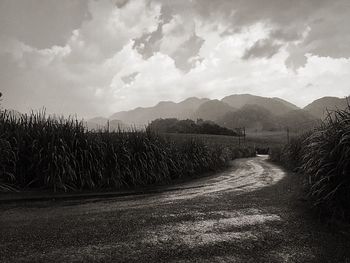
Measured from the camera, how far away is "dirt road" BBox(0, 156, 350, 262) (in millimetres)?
3682

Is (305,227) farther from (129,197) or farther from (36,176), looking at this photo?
(36,176)

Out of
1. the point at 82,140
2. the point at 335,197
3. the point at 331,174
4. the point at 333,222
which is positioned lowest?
the point at 333,222

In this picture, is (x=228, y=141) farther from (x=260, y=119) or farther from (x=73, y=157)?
(x=260, y=119)

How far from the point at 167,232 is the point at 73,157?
4.59 metres

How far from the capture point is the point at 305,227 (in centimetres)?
492

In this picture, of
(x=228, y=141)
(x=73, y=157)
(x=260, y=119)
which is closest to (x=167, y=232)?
(x=73, y=157)

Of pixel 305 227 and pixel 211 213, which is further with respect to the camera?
pixel 211 213

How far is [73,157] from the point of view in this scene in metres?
8.20

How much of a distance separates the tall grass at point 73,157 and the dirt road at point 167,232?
1.56 metres

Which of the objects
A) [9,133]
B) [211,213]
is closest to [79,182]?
[9,133]

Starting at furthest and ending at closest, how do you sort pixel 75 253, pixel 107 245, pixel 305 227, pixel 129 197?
pixel 129 197, pixel 305 227, pixel 107 245, pixel 75 253

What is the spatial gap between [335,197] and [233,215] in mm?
1837

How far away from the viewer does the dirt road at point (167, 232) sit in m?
3.68

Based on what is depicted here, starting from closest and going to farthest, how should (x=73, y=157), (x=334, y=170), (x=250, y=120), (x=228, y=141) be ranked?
(x=334, y=170)
(x=73, y=157)
(x=228, y=141)
(x=250, y=120)
